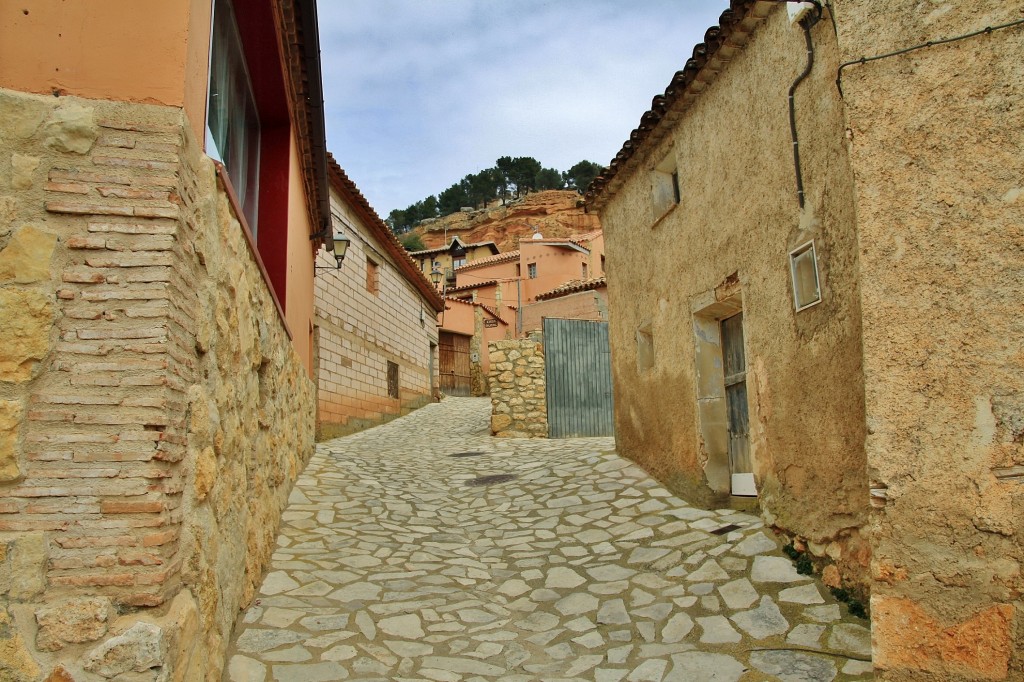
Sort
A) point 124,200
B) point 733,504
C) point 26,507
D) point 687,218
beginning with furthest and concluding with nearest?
point 687,218 < point 733,504 < point 124,200 < point 26,507

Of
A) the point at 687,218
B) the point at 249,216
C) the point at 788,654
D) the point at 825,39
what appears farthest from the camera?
the point at 687,218

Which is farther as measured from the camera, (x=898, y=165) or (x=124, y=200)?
(x=898, y=165)

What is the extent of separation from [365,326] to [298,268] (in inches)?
233

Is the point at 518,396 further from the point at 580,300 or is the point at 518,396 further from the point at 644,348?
the point at 580,300

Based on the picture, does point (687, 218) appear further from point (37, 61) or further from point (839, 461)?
point (37, 61)

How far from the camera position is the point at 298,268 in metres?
8.31

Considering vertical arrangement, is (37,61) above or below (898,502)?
above

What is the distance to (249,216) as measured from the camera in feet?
19.8

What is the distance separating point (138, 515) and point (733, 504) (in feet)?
17.4

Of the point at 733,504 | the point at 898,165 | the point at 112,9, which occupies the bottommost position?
the point at 733,504

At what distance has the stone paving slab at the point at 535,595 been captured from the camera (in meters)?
3.94

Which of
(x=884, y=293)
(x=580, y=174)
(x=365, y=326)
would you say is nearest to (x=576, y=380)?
(x=365, y=326)

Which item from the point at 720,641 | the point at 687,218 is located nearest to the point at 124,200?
the point at 720,641

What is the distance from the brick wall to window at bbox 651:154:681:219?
616 centimetres
